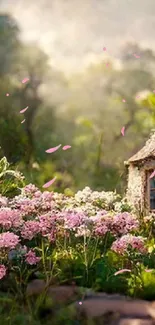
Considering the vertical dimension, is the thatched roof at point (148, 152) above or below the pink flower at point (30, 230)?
above

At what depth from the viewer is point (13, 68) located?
2366 centimetres

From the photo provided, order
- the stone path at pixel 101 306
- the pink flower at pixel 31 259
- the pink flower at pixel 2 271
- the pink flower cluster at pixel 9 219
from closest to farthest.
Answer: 1. the stone path at pixel 101 306
2. the pink flower at pixel 2 271
3. the pink flower at pixel 31 259
4. the pink flower cluster at pixel 9 219

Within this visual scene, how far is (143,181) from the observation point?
12.8 m

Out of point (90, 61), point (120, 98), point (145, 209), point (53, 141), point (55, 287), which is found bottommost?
point (55, 287)

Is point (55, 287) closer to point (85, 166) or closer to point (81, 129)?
point (85, 166)

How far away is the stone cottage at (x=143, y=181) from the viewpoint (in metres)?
12.6

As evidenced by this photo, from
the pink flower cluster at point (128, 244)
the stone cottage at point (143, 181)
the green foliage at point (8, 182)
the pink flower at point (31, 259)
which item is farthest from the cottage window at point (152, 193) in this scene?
the pink flower at point (31, 259)

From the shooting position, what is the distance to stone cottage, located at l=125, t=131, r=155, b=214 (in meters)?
12.6

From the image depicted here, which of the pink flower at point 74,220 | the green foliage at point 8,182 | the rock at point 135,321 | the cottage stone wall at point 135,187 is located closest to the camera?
the rock at point 135,321

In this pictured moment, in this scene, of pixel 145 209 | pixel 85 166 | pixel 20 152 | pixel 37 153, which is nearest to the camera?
pixel 145 209

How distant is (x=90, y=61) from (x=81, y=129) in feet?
10.2

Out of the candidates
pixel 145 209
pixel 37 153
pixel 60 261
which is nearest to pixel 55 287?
pixel 60 261

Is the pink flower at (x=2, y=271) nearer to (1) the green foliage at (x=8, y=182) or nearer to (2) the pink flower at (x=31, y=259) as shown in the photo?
(2) the pink flower at (x=31, y=259)

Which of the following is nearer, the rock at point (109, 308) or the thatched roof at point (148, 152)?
the rock at point (109, 308)
